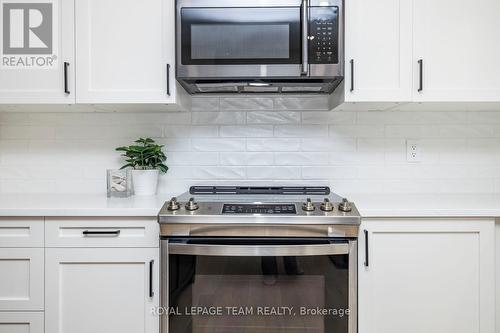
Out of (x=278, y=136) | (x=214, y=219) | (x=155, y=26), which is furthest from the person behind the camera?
(x=278, y=136)

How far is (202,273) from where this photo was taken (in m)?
1.44

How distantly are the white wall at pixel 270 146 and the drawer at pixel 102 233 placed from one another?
0.54 metres

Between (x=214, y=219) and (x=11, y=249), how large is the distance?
850 millimetres

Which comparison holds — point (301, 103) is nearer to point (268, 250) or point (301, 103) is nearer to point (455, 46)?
point (455, 46)

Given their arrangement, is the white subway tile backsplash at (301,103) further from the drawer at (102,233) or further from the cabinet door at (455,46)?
the drawer at (102,233)

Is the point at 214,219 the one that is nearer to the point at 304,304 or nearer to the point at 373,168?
the point at 304,304

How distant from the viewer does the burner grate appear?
1.85 meters

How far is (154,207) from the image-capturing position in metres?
1.49

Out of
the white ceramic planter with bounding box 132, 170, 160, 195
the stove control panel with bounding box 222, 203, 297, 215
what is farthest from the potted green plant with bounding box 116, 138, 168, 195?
the stove control panel with bounding box 222, 203, 297, 215

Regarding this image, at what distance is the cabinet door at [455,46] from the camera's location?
1619 millimetres

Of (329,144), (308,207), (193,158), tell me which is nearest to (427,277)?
(308,207)

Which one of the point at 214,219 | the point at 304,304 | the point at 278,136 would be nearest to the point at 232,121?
the point at 278,136

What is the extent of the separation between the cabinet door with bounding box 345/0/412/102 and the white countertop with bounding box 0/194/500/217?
1.59 ft

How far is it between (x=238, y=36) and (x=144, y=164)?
82 centimetres
